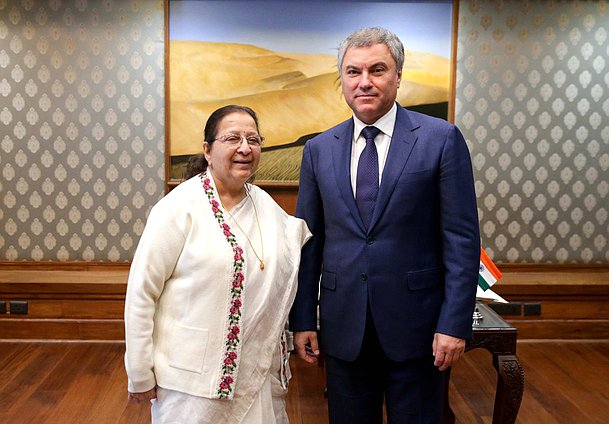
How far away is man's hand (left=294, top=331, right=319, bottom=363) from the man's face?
0.71 metres

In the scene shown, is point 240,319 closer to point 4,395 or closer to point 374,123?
point 374,123

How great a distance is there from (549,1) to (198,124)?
8.36ft

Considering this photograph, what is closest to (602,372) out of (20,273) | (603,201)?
A: (603,201)

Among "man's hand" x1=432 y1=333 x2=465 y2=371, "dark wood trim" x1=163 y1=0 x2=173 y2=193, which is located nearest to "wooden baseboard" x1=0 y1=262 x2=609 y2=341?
"dark wood trim" x1=163 y1=0 x2=173 y2=193

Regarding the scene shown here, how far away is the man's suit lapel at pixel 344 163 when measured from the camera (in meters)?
1.89

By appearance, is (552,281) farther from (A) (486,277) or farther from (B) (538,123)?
(A) (486,277)

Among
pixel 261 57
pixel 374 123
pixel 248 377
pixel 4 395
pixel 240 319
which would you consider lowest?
pixel 4 395

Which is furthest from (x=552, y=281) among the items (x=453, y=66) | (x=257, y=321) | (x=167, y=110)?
(x=257, y=321)

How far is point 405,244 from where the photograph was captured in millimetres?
1875

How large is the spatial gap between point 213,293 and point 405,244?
0.56 meters

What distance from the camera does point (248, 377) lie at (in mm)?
1934

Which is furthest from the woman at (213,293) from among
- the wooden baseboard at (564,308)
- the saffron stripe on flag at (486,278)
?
the wooden baseboard at (564,308)

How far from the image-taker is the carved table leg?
106 inches

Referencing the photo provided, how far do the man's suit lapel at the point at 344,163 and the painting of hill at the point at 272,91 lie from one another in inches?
98.6
